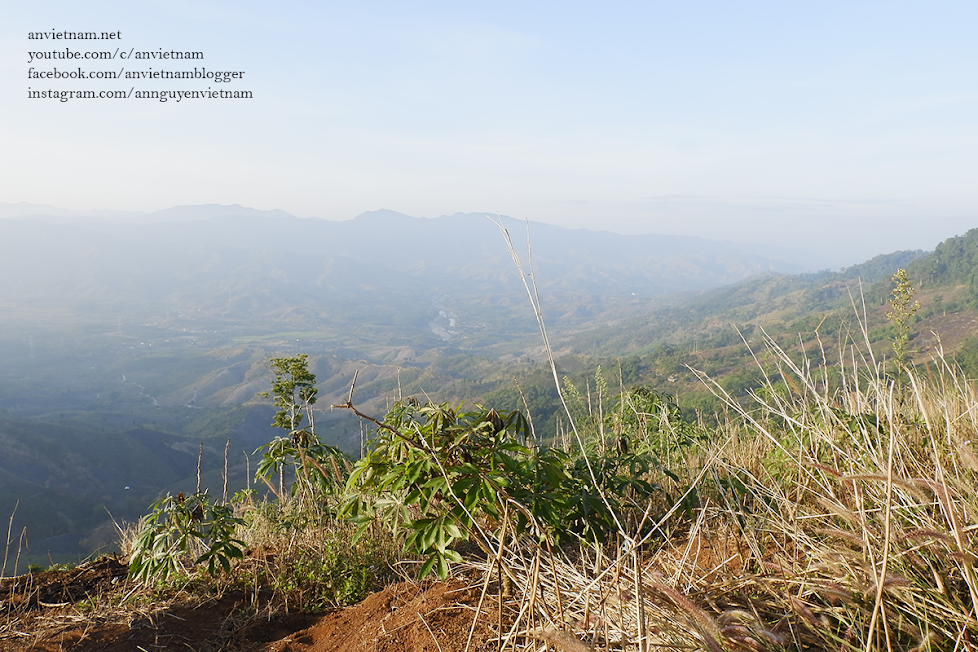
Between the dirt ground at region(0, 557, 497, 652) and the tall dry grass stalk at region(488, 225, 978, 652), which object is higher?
the tall dry grass stalk at region(488, 225, 978, 652)

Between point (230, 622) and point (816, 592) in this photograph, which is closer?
point (816, 592)

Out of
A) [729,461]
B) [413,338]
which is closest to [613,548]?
[729,461]

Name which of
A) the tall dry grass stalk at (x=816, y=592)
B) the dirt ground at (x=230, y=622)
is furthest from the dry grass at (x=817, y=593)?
the dirt ground at (x=230, y=622)

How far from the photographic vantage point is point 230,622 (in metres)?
2.84

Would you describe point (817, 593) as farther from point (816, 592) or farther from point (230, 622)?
point (230, 622)

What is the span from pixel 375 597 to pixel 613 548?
3.84 feet

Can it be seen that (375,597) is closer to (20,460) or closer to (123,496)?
(123,496)

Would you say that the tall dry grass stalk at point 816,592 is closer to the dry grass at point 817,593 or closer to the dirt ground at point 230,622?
the dry grass at point 817,593

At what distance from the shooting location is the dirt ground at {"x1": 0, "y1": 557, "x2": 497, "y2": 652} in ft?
7.52

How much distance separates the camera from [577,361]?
3445 inches

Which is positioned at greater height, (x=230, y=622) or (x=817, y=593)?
(x=817, y=593)

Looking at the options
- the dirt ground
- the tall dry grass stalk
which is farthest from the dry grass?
the dirt ground

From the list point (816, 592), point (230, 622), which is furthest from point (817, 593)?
point (230, 622)

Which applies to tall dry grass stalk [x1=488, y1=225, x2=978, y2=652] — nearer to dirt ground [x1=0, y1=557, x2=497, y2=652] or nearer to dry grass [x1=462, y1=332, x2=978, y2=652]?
dry grass [x1=462, y1=332, x2=978, y2=652]
